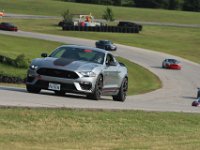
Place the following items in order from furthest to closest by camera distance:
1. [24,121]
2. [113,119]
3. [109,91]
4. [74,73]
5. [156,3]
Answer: [156,3] → [109,91] → [74,73] → [113,119] → [24,121]

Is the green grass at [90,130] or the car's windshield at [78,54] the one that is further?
the car's windshield at [78,54]

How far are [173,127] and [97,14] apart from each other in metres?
122

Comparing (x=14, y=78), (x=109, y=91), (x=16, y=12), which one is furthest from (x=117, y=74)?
(x=16, y=12)

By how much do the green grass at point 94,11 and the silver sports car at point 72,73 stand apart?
111 meters

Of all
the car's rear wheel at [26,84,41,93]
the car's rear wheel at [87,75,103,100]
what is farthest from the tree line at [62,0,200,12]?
the car's rear wheel at [26,84,41,93]

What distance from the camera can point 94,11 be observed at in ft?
450

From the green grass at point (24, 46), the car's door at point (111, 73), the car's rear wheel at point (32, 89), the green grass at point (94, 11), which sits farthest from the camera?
the green grass at point (94, 11)

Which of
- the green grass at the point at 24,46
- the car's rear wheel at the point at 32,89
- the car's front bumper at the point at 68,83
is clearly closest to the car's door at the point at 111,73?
the car's front bumper at the point at 68,83

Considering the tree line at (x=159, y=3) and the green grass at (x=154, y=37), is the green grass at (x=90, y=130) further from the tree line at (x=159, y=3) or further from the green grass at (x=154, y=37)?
the tree line at (x=159, y=3)

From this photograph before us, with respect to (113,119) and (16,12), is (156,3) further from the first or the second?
(113,119)

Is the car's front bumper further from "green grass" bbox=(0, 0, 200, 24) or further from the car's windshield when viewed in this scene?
"green grass" bbox=(0, 0, 200, 24)

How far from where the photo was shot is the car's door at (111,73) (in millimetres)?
18766

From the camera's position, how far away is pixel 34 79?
17.7m

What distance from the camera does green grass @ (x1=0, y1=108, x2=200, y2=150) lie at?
9.96 meters
